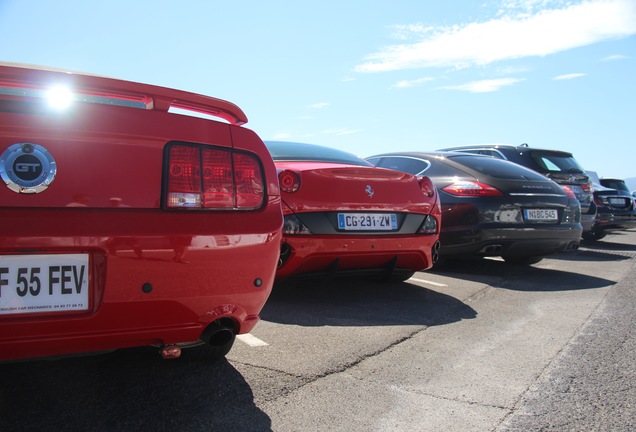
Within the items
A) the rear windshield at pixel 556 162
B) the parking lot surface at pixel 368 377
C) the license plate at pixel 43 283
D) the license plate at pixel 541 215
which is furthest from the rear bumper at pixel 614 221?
the license plate at pixel 43 283

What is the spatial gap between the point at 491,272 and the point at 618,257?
293cm

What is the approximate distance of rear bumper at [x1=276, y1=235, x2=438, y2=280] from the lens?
4.08 meters

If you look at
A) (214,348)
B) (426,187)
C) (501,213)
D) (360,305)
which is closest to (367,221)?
(360,305)

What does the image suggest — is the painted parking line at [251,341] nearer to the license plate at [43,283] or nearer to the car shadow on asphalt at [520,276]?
the license plate at [43,283]

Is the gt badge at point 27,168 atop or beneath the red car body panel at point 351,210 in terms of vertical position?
atop

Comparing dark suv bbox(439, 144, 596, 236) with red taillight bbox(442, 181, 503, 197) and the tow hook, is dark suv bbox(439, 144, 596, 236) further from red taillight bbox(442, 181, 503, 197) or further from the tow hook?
the tow hook

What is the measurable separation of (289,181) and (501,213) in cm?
264

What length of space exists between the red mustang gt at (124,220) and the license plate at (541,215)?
405 centimetres

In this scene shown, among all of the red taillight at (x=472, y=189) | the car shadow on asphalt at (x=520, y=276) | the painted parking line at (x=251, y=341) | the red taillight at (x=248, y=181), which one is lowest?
the car shadow on asphalt at (x=520, y=276)

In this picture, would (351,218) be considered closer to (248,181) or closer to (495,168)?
(248,181)

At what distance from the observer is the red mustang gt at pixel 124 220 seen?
6.46 ft

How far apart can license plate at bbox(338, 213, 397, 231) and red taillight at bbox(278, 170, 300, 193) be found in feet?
1.27

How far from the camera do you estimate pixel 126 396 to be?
2.44 meters

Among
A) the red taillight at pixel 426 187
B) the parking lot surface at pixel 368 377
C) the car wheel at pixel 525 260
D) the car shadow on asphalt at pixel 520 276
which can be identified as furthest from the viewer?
Answer: the car wheel at pixel 525 260
